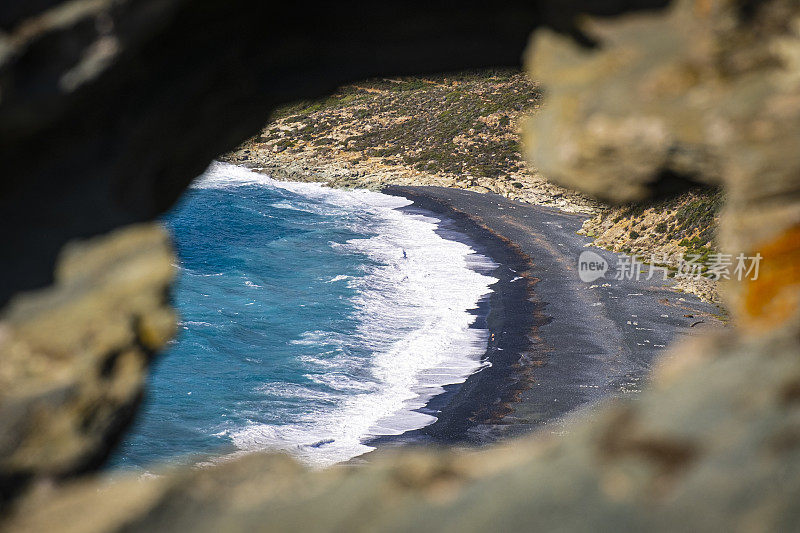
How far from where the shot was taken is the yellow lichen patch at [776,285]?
4.54 m

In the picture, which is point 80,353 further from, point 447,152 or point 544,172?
point 447,152

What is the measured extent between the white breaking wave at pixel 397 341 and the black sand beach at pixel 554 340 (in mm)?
820

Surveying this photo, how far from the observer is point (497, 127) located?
221 feet

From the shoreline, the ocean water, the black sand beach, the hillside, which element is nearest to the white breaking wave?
the ocean water

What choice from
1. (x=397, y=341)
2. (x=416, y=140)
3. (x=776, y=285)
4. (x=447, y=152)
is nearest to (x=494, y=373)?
(x=397, y=341)

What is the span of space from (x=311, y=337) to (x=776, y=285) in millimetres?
24861

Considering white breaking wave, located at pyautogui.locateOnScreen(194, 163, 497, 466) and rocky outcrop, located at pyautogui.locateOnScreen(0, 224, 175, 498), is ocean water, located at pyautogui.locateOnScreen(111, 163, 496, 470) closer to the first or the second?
white breaking wave, located at pyautogui.locateOnScreen(194, 163, 497, 466)

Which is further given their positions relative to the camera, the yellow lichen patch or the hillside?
the hillside

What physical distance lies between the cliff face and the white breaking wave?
532 inches

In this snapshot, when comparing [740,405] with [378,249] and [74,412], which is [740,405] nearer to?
[74,412]

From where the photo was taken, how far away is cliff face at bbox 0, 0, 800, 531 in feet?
11.6

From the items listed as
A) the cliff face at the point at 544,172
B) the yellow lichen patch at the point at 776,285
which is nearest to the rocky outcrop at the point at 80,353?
the cliff face at the point at 544,172

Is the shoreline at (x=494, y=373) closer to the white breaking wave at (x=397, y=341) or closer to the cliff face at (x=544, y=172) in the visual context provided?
the white breaking wave at (x=397, y=341)

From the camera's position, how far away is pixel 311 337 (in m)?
28.7
